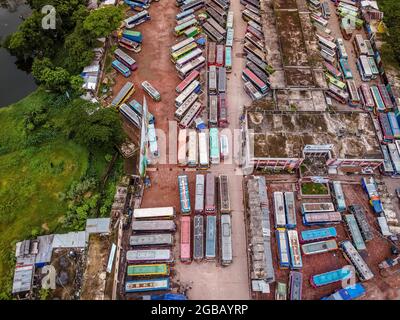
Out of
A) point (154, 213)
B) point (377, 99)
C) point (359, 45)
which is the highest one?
point (359, 45)

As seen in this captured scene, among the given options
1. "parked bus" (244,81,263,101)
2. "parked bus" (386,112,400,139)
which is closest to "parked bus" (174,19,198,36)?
"parked bus" (244,81,263,101)

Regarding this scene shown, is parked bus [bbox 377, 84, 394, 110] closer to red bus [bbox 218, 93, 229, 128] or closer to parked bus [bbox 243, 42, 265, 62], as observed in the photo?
parked bus [bbox 243, 42, 265, 62]

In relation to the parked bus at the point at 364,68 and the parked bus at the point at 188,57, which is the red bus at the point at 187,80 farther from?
the parked bus at the point at 364,68

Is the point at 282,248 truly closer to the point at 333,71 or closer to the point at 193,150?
the point at 193,150

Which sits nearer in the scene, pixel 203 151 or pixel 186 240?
pixel 186 240

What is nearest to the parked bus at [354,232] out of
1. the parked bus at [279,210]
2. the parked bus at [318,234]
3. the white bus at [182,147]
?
the parked bus at [318,234]

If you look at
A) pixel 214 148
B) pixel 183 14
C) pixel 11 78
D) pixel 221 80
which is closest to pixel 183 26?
pixel 183 14
